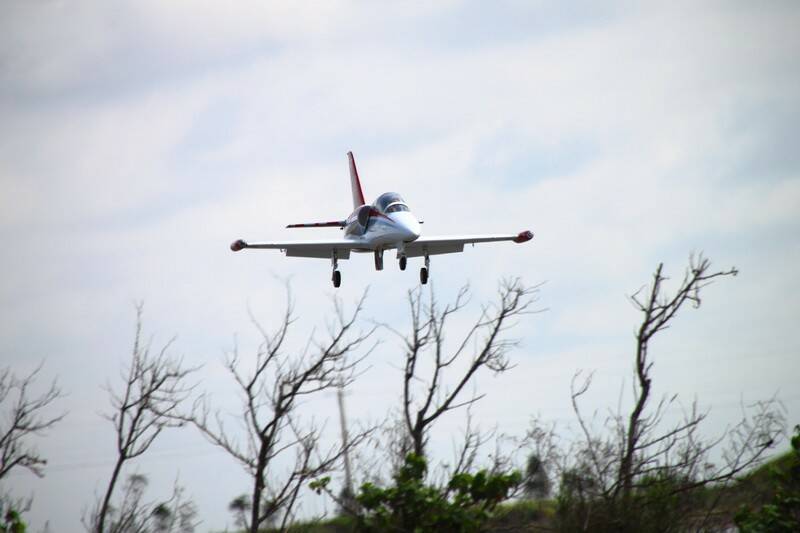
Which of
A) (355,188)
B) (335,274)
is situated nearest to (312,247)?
(335,274)

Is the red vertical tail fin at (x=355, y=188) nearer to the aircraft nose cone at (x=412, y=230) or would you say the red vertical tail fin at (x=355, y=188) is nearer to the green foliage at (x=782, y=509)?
the aircraft nose cone at (x=412, y=230)

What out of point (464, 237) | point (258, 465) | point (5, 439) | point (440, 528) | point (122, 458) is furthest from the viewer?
point (464, 237)

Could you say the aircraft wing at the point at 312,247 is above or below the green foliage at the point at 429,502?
above

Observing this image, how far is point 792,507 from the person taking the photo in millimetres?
19359

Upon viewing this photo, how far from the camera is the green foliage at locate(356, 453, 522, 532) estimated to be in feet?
53.5

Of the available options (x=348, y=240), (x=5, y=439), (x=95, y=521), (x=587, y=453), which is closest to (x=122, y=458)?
(x=95, y=521)

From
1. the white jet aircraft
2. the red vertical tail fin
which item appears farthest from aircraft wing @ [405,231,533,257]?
the red vertical tail fin

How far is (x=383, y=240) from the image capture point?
27.0 meters

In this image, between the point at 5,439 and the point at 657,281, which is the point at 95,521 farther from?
the point at 657,281

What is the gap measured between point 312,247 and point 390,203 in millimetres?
2797

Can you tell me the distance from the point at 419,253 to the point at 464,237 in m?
2.24

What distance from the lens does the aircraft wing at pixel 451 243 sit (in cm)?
2807

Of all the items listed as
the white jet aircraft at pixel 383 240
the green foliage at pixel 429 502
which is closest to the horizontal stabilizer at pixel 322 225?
the white jet aircraft at pixel 383 240

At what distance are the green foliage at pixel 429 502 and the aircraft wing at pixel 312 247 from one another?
12.0m
